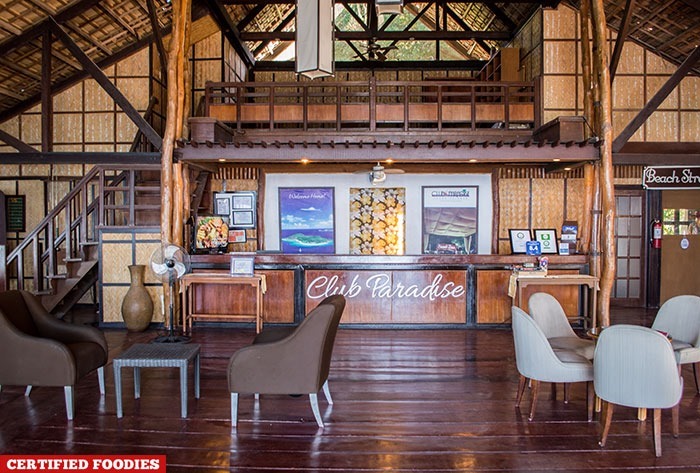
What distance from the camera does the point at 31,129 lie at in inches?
412

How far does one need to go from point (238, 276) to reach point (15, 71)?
255 inches

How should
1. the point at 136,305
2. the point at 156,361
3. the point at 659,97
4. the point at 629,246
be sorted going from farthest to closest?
the point at 629,246 < the point at 659,97 < the point at 136,305 < the point at 156,361

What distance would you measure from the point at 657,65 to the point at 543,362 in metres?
→ 8.73

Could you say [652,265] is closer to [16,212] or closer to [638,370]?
[638,370]

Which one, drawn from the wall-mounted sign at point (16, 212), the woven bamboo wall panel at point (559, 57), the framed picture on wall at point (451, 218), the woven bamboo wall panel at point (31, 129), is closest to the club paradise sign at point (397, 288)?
the framed picture on wall at point (451, 218)

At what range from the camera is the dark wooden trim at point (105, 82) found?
7.87m

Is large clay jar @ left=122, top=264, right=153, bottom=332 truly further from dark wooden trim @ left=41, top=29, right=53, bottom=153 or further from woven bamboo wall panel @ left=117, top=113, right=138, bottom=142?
woven bamboo wall panel @ left=117, top=113, right=138, bottom=142

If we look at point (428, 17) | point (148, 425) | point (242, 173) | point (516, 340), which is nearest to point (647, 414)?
point (516, 340)

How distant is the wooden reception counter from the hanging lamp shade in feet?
11.1

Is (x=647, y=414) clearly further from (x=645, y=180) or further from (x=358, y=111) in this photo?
(x=358, y=111)

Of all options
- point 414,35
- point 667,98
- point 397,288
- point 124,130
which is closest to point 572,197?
point 667,98

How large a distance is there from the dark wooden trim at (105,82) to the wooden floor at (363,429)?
4.53 meters

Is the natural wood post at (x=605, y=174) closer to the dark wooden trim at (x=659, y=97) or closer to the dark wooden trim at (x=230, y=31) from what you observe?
the dark wooden trim at (x=659, y=97)

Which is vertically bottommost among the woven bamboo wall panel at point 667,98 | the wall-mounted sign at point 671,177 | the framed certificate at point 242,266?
the framed certificate at point 242,266
